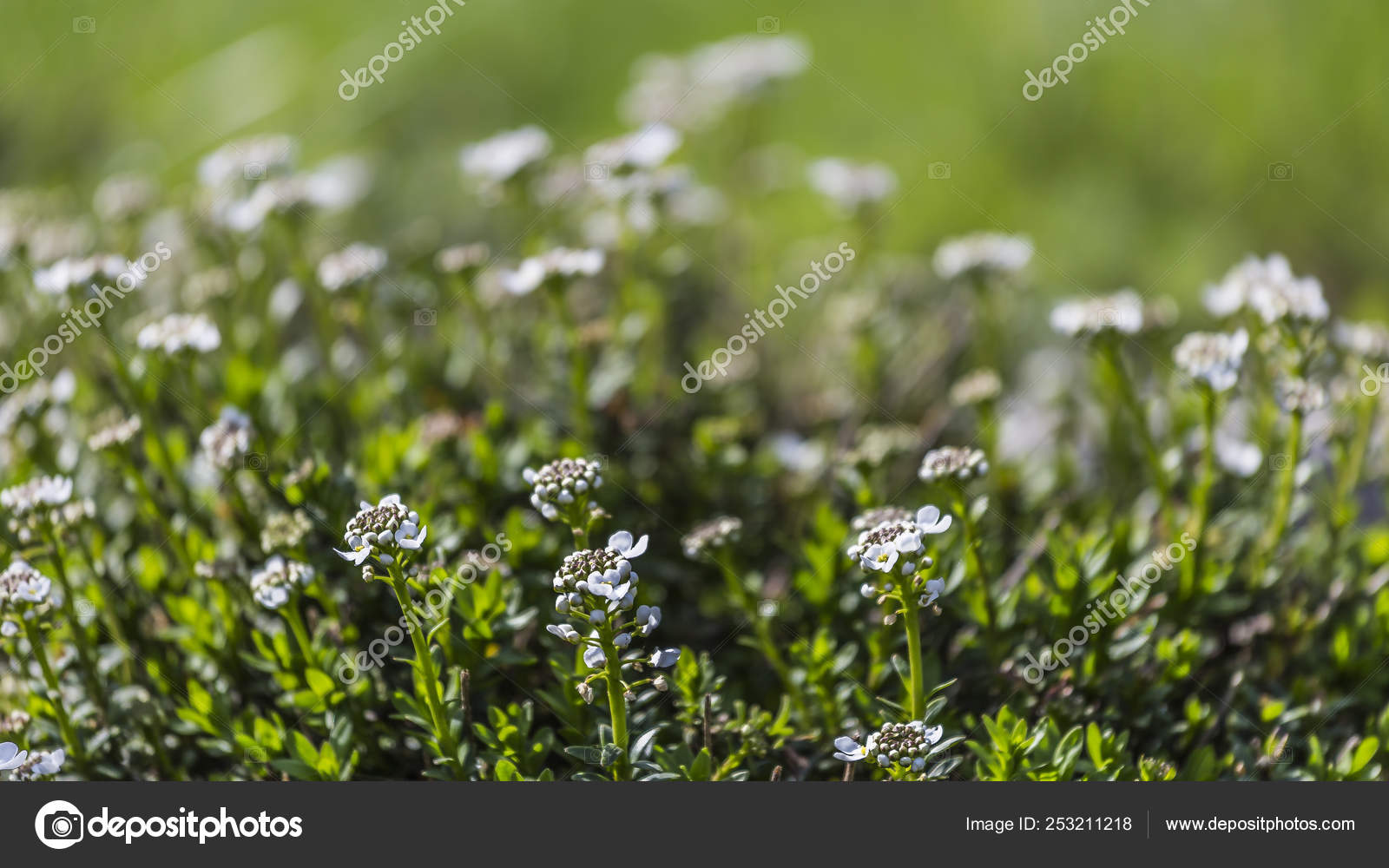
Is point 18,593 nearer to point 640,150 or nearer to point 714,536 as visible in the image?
point 714,536

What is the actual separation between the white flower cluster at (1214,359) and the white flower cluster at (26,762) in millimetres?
2259

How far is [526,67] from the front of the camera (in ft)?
19.5

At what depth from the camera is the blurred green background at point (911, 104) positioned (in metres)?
4.67

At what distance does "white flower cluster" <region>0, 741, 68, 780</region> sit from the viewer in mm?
1974

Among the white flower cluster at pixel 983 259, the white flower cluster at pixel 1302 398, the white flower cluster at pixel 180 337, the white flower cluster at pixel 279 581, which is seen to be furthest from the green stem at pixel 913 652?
the white flower cluster at pixel 180 337

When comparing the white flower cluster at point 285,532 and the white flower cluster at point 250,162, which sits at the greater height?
the white flower cluster at point 250,162

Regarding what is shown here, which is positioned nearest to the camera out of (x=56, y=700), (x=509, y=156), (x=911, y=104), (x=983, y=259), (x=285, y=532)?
(x=56, y=700)

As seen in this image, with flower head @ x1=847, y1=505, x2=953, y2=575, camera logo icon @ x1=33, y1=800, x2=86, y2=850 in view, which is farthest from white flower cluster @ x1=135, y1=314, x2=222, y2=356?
flower head @ x1=847, y1=505, x2=953, y2=575

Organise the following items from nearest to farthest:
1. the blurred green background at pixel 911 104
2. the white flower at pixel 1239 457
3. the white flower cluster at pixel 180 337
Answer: the white flower cluster at pixel 180 337 < the white flower at pixel 1239 457 < the blurred green background at pixel 911 104

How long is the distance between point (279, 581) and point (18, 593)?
1.39 feet

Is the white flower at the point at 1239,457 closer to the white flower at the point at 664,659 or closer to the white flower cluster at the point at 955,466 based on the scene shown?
the white flower cluster at the point at 955,466

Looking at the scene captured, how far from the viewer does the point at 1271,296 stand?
7.89 feet

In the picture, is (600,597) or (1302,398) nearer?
(600,597)

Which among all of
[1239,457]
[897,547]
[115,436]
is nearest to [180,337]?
[115,436]
